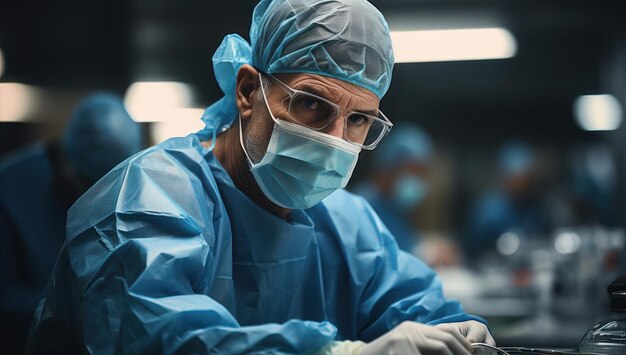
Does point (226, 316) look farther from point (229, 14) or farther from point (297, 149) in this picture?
point (229, 14)

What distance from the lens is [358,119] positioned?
1469 millimetres

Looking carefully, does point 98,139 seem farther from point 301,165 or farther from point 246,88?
point 301,165

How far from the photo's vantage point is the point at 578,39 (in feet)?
25.2

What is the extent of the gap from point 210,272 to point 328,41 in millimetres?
474

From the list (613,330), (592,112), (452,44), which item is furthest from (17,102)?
(592,112)

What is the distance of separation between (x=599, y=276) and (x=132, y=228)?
283 cm

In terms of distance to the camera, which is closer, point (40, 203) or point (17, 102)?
point (40, 203)

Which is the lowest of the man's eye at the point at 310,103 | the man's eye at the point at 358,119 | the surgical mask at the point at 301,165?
the surgical mask at the point at 301,165

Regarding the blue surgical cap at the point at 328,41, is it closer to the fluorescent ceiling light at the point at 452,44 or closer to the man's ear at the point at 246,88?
the man's ear at the point at 246,88

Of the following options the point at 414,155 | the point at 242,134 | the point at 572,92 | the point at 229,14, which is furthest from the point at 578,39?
the point at 242,134

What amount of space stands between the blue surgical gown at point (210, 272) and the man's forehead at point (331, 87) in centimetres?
24

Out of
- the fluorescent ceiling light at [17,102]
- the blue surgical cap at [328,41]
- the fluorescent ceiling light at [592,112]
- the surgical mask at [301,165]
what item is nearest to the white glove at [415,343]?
A: the surgical mask at [301,165]

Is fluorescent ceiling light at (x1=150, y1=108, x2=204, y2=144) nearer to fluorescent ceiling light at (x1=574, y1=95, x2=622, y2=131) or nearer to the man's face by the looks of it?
the man's face

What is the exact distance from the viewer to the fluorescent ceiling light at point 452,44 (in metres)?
6.08
